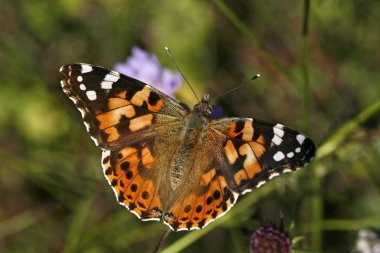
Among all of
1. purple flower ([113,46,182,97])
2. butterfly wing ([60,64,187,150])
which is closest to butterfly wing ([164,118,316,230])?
butterfly wing ([60,64,187,150])

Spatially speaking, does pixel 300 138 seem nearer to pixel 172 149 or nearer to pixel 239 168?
pixel 239 168

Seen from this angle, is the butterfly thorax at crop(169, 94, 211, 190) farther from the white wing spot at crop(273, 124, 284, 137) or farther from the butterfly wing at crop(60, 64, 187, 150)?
the white wing spot at crop(273, 124, 284, 137)

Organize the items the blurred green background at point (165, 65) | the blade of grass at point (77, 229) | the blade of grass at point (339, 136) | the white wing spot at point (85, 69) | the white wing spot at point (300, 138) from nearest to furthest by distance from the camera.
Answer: the white wing spot at point (300, 138) → the white wing spot at point (85, 69) → the blade of grass at point (339, 136) → the blade of grass at point (77, 229) → the blurred green background at point (165, 65)

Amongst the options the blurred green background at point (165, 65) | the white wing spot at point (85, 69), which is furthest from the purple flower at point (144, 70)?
the white wing spot at point (85, 69)

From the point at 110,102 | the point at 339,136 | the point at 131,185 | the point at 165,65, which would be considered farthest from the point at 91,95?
the point at 165,65

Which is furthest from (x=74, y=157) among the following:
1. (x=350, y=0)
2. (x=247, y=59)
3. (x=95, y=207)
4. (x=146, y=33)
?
(x=350, y=0)

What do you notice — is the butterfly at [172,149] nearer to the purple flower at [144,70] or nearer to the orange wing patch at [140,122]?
the orange wing patch at [140,122]
